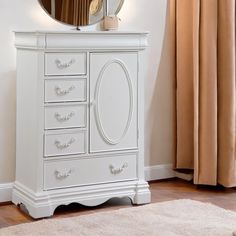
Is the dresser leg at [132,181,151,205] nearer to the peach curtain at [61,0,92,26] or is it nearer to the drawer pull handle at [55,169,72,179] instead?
the drawer pull handle at [55,169,72,179]

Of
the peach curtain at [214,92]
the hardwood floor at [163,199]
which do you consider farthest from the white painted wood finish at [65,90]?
the peach curtain at [214,92]

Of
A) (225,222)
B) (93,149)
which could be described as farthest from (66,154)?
(225,222)

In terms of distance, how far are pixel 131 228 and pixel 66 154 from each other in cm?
62

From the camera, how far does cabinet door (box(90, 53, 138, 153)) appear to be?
141 inches

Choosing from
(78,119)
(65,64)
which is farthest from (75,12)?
(78,119)

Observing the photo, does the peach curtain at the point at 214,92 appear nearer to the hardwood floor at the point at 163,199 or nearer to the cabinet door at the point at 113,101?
the hardwood floor at the point at 163,199

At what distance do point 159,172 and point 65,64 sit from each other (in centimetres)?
133

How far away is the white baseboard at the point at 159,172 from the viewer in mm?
4371

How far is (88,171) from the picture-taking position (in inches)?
142

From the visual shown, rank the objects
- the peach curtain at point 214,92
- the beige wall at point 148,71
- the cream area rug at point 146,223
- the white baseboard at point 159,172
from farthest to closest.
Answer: the white baseboard at point 159,172
the peach curtain at point 214,92
the beige wall at point 148,71
the cream area rug at point 146,223

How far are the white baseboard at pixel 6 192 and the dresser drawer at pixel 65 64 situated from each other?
2.66ft

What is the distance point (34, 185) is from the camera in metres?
3.48

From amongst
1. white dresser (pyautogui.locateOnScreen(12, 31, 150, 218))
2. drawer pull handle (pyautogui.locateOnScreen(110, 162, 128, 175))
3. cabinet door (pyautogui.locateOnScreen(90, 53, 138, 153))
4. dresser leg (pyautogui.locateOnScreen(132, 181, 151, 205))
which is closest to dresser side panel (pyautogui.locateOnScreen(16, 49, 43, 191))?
white dresser (pyautogui.locateOnScreen(12, 31, 150, 218))

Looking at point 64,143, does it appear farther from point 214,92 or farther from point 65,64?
point 214,92
